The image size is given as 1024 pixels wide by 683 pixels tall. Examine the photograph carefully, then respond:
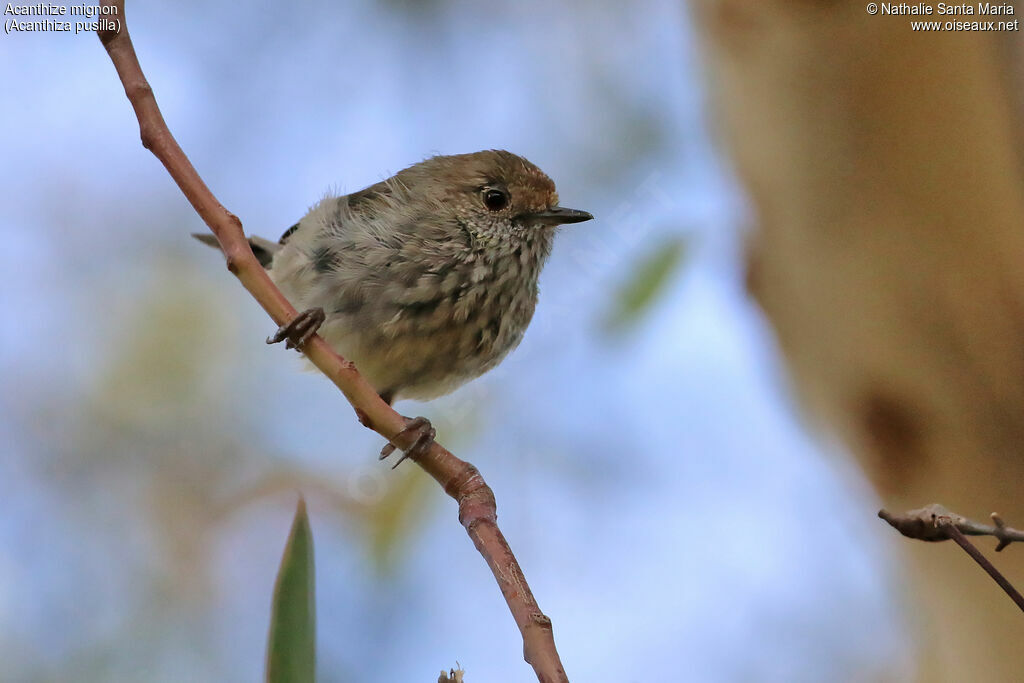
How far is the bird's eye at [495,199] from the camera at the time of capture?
264 cm

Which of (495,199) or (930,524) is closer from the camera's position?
(930,524)

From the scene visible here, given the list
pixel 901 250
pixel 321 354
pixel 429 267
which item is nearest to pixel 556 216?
pixel 429 267

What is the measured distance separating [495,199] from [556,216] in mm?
181

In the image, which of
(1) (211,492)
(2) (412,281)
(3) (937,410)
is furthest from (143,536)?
(3) (937,410)

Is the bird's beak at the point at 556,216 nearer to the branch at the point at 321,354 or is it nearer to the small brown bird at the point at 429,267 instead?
the small brown bird at the point at 429,267

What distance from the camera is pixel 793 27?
2.08 meters

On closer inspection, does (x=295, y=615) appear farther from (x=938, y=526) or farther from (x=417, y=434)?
(x=938, y=526)

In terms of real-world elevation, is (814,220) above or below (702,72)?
below

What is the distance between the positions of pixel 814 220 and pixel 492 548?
48.7 inches

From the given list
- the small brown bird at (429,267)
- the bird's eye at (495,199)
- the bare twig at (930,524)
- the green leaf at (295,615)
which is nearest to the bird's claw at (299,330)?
the small brown bird at (429,267)

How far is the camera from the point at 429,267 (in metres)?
2.42

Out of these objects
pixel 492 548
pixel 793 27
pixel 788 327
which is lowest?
pixel 492 548

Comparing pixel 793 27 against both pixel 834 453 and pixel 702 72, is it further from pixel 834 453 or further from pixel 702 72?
pixel 834 453

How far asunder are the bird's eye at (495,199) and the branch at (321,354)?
1282 millimetres
